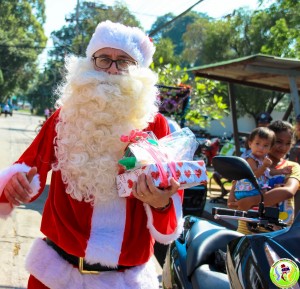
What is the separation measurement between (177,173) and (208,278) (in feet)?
1.94

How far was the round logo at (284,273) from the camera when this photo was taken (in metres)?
1.41

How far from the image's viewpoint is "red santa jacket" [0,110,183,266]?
2.04 metres

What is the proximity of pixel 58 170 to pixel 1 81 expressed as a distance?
1871 inches

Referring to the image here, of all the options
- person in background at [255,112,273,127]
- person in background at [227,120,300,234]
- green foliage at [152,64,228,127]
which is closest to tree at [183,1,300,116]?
green foliage at [152,64,228,127]

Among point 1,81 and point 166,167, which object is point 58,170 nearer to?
point 166,167

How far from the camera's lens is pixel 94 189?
6.96 feet

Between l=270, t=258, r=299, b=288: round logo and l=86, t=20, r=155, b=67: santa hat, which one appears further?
l=86, t=20, r=155, b=67: santa hat

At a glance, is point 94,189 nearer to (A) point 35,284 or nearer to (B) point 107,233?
(B) point 107,233

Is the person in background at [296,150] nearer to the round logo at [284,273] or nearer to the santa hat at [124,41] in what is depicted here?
the santa hat at [124,41]

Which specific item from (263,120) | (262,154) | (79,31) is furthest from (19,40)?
(262,154)

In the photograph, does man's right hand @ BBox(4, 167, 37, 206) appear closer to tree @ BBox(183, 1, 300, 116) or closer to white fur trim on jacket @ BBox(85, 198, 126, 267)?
white fur trim on jacket @ BBox(85, 198, 126, 267)

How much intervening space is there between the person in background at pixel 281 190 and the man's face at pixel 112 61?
127cm

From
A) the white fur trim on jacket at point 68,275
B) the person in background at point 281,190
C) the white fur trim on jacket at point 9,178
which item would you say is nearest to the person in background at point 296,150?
the person in background at point 281,190

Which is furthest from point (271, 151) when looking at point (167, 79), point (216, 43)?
point (216, 43)
